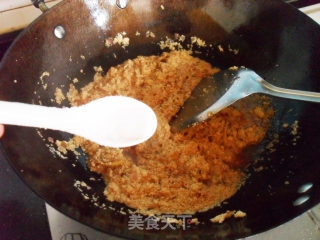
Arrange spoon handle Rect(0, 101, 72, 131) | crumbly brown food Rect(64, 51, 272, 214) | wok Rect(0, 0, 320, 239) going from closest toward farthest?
1. spoon handle Rect(0, 101, 72, 131)
2. wok Rect(0, 0, 320, 239)
3. crumbly brown food Rect(64, 51, 272, 214)

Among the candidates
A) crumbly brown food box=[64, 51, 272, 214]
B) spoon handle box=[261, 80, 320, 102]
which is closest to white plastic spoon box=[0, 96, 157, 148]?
crumbly brown food box=[64, 51, 272, 214]

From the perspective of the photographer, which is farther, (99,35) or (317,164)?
(99,35)

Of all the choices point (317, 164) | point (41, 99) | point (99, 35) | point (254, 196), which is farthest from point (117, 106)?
point (317, 164)

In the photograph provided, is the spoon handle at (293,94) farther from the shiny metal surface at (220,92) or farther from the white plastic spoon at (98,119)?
the white plastic spoon at (98,119)

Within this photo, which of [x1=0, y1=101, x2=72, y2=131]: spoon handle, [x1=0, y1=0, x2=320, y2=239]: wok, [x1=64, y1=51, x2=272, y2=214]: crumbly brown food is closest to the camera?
[x1=0, y1=101, x2=72, y2=131]: spoon handle

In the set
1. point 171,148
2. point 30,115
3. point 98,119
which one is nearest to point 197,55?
point 171,148

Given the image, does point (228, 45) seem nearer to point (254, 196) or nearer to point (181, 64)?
point (181, 64)

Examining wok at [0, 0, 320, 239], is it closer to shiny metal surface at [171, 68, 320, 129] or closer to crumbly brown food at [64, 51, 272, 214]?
crumbly brown food at [64, 51, 272, 214]

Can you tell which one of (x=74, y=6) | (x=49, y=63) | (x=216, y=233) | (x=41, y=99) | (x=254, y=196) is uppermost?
(x=74, y=6)
